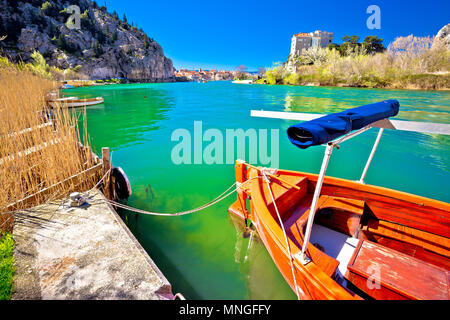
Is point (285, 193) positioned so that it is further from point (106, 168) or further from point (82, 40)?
point (82, 40)

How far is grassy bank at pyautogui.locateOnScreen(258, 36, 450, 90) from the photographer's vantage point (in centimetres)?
3228

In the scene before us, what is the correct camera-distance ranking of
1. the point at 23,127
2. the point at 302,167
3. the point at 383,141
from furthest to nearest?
the point at 383,141, the point at 302,167, the point at 23,127

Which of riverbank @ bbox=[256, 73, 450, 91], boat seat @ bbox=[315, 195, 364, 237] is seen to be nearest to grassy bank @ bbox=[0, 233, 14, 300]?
boat seat @ bbox=[315, 195, 364, 237]

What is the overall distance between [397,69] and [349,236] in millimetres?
48477

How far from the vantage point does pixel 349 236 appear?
3.10m

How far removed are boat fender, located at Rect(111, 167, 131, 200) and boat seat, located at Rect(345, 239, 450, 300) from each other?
12.5 ft

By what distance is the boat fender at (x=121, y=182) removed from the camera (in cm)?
388

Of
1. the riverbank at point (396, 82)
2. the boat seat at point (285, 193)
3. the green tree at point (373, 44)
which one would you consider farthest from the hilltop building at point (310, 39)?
the boat seat at point (285, 193)

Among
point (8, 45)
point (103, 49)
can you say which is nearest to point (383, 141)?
point (8, 45)

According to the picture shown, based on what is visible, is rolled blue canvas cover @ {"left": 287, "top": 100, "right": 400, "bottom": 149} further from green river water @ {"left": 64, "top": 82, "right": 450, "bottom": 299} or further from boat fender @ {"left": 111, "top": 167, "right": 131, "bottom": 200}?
boat fender @ {"left": 111, "top": 167, "right": 131, "bottom": 200}

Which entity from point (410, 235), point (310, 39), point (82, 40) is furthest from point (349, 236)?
point (82, 40)

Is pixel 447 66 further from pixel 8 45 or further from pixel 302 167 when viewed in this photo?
pixel 8 45
